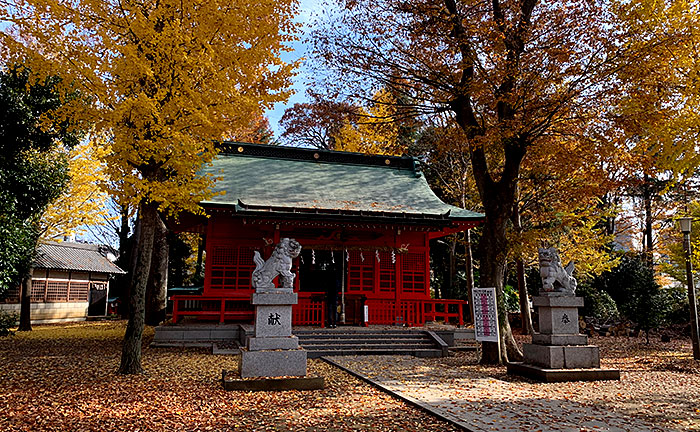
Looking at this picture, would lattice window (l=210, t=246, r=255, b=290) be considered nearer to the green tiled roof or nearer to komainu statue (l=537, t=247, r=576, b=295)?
the green tiled roof

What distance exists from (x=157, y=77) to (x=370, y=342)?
8640 millimetres

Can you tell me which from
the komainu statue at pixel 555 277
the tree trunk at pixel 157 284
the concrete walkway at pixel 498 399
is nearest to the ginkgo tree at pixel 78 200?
the tree trunk at pixel 157 284

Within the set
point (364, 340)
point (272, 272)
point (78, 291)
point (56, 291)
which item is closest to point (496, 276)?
point (364, 340)

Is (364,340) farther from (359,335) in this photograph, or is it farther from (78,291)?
(78,291)

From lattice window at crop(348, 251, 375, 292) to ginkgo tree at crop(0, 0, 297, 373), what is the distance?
25.7 ft

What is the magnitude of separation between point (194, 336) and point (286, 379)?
6.15 metres

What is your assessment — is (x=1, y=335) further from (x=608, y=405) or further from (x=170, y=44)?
(x=608, y=405)

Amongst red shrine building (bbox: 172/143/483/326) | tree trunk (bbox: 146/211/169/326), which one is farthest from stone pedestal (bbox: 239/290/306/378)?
tree trunk (bbox: 146/211/169/326)

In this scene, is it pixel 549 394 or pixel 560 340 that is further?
pixel 560 340

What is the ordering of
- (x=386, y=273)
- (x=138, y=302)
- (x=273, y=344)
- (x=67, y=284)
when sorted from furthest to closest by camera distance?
(x=67, y=284) < (x=386, y=273) < (x=138, y=302) < (x=273, y=344)

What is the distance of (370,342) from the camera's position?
12711mm

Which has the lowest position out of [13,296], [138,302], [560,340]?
[560,340]

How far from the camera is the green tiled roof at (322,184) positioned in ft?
47.3

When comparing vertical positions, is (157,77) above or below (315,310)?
above
